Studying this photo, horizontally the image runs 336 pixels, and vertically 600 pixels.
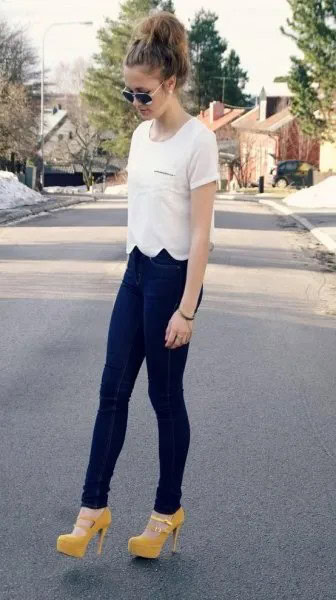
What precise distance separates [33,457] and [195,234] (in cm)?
190

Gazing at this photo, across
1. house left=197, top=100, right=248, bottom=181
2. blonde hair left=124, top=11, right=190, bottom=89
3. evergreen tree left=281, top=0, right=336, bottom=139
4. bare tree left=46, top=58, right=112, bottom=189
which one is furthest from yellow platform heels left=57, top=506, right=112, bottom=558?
bare tree left=46, top=58, right=112, bottom=189

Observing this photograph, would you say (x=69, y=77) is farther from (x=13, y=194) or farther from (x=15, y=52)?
(x=13, y=194)

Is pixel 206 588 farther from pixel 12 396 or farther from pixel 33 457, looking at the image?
pixel 12 396

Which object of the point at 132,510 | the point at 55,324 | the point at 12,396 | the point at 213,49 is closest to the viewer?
the point at 132,510

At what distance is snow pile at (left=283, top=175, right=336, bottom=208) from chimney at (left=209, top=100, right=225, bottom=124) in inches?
2054

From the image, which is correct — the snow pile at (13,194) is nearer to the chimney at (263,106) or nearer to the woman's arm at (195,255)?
the woman's arm at (195,255)

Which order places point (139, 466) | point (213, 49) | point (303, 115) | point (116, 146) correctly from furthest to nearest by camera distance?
point (213, 49) → point (116, 146) → point (303, 115) → point (139, 466)

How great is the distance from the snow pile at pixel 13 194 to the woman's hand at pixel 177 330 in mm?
26329

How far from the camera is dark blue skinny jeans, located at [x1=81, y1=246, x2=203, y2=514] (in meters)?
3.63

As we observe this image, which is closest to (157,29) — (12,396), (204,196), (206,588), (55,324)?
(204,196)

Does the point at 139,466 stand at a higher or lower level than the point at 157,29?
lower

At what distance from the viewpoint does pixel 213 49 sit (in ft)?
291

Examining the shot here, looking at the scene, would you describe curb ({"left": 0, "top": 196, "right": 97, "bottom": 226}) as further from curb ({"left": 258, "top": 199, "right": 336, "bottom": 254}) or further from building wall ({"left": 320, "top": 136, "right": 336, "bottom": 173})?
building wall ({"left": 320, "top": 136, "right": 336, "bottom": 173})

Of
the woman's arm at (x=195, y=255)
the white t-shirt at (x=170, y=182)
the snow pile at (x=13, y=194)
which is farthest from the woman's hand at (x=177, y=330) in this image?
the snow pile at (x=13, y=194)
